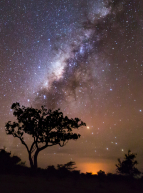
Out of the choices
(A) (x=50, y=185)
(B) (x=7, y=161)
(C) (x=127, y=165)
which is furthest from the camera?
(C) (x=127, y=165)

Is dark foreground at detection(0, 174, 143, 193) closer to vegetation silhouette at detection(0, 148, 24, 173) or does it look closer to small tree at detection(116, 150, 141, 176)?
vegetation silhouette at detection(0, 148, 24, 173)

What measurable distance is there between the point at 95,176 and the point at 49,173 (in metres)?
6.43

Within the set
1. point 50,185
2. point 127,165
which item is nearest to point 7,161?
point 50,185

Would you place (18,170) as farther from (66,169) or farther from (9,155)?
(66,169)

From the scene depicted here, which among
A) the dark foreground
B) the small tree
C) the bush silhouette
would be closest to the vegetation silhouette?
the bush silhouette

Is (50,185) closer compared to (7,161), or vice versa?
(50,185)

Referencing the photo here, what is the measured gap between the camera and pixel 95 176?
2036cm

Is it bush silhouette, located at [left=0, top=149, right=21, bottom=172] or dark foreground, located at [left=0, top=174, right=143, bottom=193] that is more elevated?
bush silhouette, located at [left=0, top=149, right=21, bottom=172]

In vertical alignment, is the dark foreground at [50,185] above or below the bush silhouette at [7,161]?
below

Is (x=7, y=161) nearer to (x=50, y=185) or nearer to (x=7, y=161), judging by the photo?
(x=7, y=161)

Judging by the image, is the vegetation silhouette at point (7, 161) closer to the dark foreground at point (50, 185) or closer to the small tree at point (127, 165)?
the dark foreground at point (50, 185)

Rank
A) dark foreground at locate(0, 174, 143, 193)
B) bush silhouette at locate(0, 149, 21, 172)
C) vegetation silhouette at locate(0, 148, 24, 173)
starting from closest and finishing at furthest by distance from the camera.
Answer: dark foreground at locate(0, 174, 143, 193) < vegetation silhouette at locate(0, 148, 24, 173) < bush silhouette at locate(0, 149, 21, 172)

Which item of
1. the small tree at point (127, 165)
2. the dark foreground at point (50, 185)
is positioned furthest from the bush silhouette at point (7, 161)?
the small tree at point (127, 165)

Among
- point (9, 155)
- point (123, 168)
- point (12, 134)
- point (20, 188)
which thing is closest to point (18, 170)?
point (9, 155)
